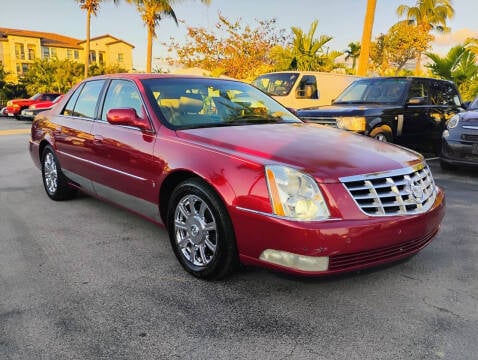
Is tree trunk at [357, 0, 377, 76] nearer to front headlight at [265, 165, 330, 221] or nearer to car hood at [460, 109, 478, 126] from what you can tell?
car hood at [460, 109, 478, 126]

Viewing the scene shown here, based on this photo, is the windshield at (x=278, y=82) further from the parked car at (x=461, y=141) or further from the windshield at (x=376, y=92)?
the parked car at (x=461, y=141)

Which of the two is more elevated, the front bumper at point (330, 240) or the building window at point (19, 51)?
the front bumper at point (330, 240)

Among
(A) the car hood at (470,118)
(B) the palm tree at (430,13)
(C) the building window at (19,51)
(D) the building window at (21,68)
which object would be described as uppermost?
(B) the palm tree at (430,13)

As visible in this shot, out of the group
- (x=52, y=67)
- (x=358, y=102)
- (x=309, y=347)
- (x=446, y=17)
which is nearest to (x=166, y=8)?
(x=52, y=67)

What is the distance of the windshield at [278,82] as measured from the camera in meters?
10.8

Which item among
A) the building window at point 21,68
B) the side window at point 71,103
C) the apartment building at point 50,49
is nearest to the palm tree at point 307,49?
the side window at point 71,103

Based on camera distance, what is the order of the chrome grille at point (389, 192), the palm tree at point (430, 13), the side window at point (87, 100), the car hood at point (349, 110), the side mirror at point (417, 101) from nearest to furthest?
1. the chrome grille at point (389, 192)
2. the side window at point (87, 100)
3. the car hood at point (349, 110)
4. the side mirror at point (417, 101)
5. the palm tree at point (430, 13)

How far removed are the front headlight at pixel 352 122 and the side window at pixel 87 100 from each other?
4020 millimetres

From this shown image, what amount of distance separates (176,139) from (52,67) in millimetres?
38562

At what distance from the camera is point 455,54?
16.0m

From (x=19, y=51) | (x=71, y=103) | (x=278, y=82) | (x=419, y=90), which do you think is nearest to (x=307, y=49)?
(x=278, y=82)

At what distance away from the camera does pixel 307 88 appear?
10664 mm

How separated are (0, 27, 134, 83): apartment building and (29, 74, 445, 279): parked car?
56794 millimetres

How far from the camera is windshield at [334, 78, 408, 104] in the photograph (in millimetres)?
8094
